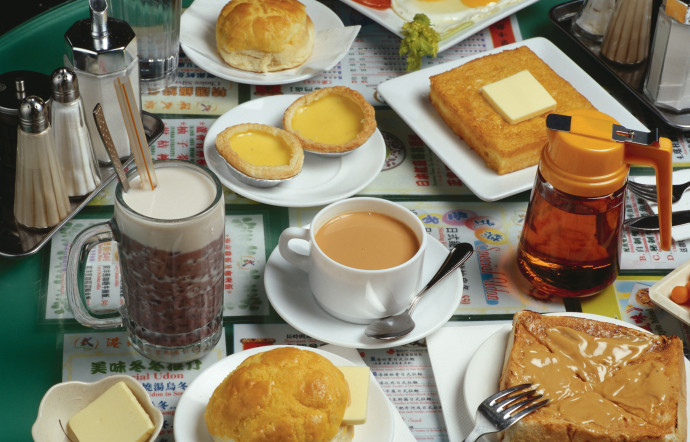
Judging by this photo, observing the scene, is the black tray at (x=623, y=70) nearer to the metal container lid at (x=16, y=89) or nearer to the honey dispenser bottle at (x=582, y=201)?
the honey dispenser bottle at (x=582, y=201)

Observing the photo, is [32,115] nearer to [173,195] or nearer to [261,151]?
[173,195]

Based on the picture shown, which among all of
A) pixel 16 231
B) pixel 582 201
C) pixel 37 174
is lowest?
pixel 16 231

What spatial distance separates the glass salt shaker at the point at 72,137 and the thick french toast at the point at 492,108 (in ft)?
2.45

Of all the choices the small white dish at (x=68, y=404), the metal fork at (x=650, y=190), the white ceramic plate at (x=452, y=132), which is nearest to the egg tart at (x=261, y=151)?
the white ceramic plate at (x=452, y=132)

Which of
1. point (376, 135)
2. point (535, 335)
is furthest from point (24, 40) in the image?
point (535, 335)

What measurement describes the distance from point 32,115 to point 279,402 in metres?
0.64

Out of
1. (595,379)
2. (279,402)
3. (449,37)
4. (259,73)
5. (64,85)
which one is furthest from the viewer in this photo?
(449,37)

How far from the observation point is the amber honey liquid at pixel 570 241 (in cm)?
129

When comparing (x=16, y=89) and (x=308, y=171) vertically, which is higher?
(x=16, y=89)

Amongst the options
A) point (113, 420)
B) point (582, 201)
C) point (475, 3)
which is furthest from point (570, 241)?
point (475, 3)

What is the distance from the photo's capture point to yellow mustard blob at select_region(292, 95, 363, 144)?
1.65 m

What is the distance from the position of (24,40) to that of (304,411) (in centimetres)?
127

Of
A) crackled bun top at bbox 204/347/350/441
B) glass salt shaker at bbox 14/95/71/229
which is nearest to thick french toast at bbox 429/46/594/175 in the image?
crackled bun top at bbox 204/347/350/441

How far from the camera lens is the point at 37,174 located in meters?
1.34
